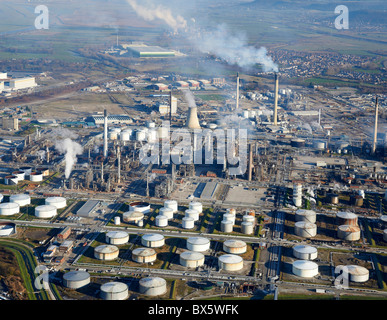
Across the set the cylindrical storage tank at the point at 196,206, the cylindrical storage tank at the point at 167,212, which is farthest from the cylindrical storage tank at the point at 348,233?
the cylindrical storage tank at the point at 167,212

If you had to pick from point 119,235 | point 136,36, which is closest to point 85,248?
point 119,235

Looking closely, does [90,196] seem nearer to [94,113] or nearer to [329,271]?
[329,271]

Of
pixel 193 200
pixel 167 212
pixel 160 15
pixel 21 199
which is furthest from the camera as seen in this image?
pixel 160 15

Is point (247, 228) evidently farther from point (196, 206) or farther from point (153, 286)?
point (153, 286)

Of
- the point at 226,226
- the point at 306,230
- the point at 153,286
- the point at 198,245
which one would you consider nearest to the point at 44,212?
the point at 198,245

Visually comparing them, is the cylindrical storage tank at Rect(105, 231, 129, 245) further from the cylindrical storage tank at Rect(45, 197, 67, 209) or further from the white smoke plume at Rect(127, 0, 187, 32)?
the white smoke plume at Rect(127, 0, 187, 32)

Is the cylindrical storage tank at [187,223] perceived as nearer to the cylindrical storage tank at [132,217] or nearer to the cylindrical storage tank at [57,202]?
the cylindrical storage tank at [132,217]

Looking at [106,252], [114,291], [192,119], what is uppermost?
[192,119]
